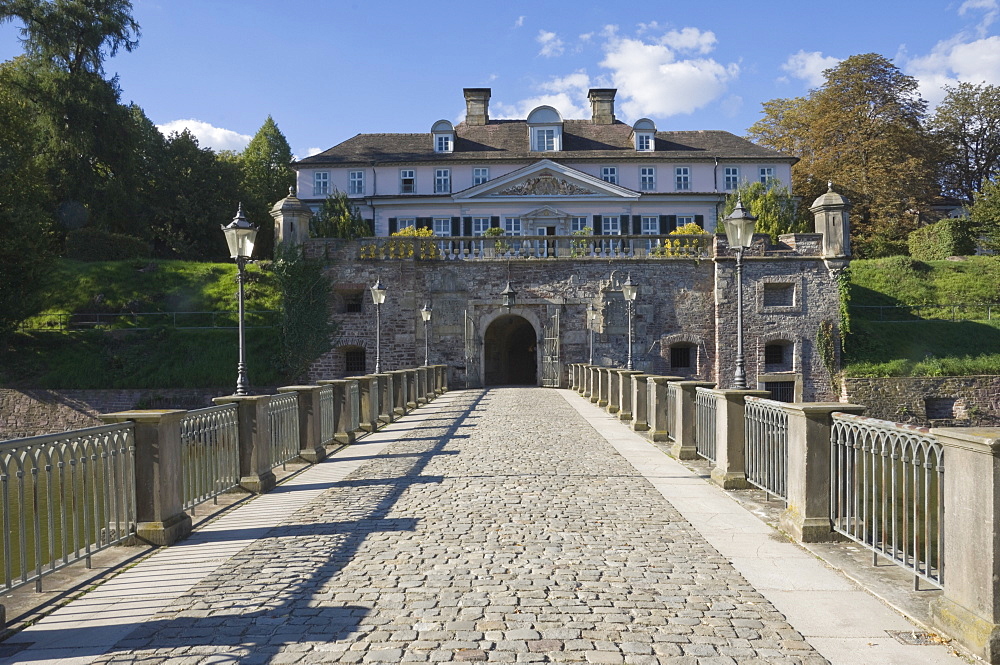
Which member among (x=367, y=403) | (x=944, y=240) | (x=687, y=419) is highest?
(x=944, y=240)

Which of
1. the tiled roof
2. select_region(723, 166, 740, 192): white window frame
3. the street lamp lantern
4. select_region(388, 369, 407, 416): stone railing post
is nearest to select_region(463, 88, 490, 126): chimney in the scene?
the tiled roof

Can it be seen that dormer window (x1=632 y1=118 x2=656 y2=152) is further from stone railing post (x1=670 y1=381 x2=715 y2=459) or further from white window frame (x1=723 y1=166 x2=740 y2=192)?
stone railing post (x1=670 y1=381 x2=715 y2=459)

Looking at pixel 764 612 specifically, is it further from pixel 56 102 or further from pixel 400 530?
pixel 56 102

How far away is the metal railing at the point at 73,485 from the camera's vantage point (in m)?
5.52

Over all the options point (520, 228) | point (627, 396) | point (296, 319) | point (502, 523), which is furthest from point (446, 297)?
point (502, 523)

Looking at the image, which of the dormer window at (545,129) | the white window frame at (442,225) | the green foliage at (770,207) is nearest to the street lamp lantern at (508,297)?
the white window frame at (442,225)

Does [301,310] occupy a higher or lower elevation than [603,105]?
lower

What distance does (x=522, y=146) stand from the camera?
4903 centimetres

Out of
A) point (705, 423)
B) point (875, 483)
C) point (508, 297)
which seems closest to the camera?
point (875, 483)

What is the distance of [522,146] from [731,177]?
12723 millimetres

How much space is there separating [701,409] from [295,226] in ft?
88.8

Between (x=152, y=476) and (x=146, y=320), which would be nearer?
(x=152, y=476)

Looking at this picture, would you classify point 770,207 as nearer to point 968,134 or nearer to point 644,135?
point 644,135

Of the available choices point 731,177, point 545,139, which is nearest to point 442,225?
point 545,139
